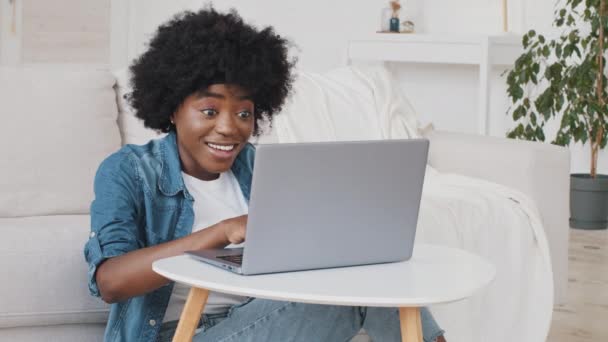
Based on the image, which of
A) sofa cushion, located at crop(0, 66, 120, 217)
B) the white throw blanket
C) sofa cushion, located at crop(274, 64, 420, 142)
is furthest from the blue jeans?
sofa cushion, located at crop(274, 64, 420, 142)

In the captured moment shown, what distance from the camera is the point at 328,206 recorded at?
4.67 feet

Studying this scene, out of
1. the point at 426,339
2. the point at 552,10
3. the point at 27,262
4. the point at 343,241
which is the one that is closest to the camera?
the point at 343,241

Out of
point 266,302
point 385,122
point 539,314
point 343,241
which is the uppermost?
point 385,122

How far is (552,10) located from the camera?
5168mm

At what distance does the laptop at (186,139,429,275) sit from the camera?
1369 millimetres

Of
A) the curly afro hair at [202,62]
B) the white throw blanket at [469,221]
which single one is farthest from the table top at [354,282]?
the white throw blanket at [469,221]

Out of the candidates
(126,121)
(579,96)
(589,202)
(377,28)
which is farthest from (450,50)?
(126,121)

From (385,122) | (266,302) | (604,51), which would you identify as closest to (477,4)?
(604,51)

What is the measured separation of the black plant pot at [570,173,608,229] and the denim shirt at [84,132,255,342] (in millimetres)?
3265

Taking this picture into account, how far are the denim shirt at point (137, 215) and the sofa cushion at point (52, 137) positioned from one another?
2.65ft

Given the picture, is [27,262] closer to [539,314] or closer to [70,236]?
[70,236]

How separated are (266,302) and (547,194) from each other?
1567mm

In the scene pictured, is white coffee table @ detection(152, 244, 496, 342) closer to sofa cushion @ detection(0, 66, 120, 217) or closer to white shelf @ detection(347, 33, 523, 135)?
sofa cushion @ detection(0, 66, 120, 217)

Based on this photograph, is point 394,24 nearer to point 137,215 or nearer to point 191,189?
point 191,189
